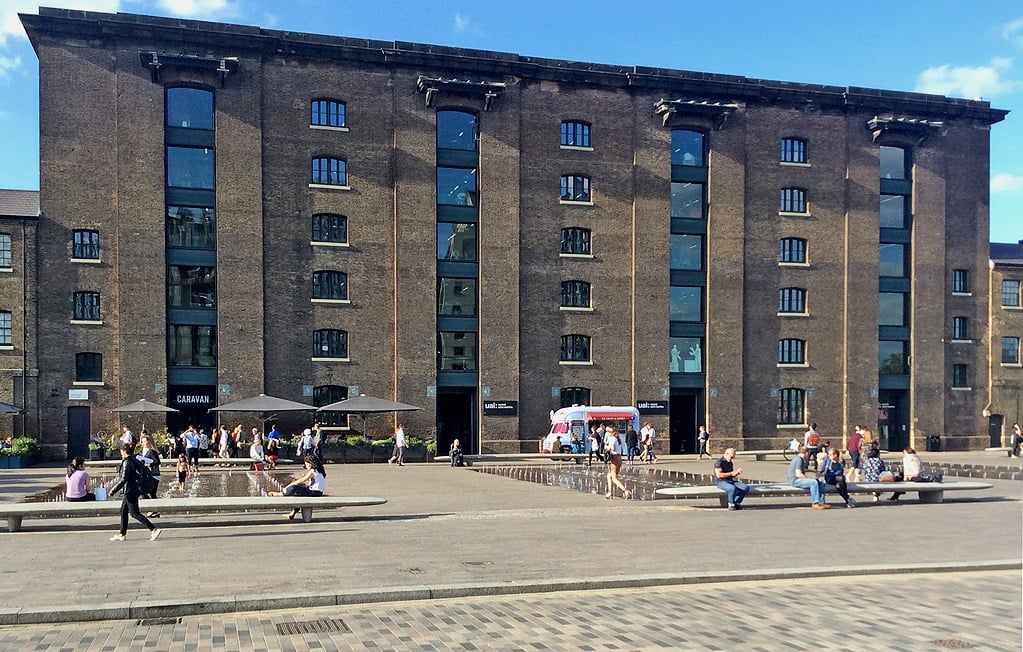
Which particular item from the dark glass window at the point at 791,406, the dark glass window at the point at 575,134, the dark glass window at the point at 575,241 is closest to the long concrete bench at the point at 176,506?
the dark glass window at the point at 575,241

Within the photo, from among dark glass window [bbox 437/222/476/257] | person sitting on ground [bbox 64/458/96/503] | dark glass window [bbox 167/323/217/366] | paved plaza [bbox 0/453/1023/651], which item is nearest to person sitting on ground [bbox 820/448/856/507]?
paved plaza [bbox 0/453/1023/651]

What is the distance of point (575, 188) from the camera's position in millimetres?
41906

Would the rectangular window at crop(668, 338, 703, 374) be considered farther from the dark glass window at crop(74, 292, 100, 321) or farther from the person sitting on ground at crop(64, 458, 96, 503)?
the person sitting on ground at crop(64, 458, 96, 503)

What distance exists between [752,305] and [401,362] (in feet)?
59.7

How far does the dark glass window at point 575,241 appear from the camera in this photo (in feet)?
137

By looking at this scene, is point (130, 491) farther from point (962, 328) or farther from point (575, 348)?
point (962, 328)

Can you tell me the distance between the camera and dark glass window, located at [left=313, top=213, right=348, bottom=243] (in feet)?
127

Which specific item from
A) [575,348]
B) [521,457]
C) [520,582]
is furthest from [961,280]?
[520,582]

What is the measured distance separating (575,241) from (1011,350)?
1000 inches

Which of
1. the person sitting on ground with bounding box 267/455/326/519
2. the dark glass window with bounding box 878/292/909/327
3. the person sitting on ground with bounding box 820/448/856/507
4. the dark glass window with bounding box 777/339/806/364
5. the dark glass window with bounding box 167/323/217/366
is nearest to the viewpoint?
the person sitting on ground with bounding box 267/455/326/519

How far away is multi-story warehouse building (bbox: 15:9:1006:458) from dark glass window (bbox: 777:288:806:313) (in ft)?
0.41

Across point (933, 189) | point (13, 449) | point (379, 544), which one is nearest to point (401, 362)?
point (13, 449)

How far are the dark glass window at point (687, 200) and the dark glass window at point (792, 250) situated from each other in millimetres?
4753

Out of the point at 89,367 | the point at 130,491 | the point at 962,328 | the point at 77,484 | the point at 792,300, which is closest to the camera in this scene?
the point at 130,491
